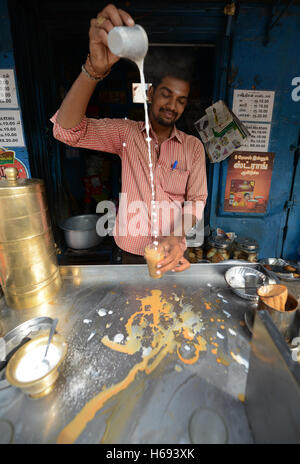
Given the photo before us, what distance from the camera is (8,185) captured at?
1162 millimetres

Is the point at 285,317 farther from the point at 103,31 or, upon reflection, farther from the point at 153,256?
the point at 103,31

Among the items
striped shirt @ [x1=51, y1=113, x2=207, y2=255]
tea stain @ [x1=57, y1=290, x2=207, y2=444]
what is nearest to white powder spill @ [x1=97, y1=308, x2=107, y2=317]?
tea stain @ [x1=57, y1=290, x2=207, y2=444]

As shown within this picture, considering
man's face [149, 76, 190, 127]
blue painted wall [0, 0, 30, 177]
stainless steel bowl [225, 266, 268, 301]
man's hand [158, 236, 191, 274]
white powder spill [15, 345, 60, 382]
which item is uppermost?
blue painted wall [0, 0, 30, 177]

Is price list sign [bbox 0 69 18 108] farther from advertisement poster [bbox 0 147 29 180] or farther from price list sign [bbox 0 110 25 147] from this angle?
advertisement poster [bbox 0 147 29 180]

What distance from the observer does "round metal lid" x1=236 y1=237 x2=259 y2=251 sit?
128 inches

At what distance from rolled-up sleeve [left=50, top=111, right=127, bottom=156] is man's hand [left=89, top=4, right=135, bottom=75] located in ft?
1.36

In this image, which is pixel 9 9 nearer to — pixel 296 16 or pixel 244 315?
pixel 296 16

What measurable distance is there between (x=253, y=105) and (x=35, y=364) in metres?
3.48

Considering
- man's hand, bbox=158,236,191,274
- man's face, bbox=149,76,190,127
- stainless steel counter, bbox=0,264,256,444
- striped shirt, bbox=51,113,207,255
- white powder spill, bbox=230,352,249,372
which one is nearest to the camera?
stainless steel counter, bbox=0,264,256,444

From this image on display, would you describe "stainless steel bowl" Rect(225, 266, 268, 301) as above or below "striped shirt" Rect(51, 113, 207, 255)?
below

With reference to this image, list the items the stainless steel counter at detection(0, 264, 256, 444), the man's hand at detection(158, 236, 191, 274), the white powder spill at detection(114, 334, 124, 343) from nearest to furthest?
the stainless steel counter at detection(0, 264, 256, 444), the white powder spill at detection(114, 334, 124, 343), the man's hand at detection(158, 236, 191, 274)
